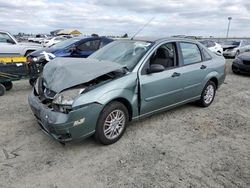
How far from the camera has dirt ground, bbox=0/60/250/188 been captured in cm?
312

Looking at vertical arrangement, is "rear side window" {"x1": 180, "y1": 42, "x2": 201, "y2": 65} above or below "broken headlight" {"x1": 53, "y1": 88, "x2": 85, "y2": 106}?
above

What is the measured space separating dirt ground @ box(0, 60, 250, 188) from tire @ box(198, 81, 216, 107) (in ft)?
1.82

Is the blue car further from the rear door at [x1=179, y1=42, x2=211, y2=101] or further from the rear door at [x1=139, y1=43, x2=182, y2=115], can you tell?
the rear door at [x1=179, y1=42, x2=211, y2=101]

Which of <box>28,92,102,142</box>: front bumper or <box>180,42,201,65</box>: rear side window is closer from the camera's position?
<box>28,92,102,142</box>: front bumper

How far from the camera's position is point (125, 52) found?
15.5 ft

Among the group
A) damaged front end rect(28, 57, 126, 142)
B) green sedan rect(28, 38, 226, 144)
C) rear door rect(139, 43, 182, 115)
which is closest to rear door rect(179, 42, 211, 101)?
green sedan rect(28, 38, 226, 144)

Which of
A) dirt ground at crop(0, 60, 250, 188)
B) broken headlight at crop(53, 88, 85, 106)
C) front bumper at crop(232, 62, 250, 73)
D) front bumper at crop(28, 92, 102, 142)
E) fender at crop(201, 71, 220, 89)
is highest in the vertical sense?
broken headlight at crop(53, 88, 85, 106)

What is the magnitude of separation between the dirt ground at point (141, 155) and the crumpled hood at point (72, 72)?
3.12 feet

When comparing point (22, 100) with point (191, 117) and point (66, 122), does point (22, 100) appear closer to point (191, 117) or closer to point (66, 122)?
point (66, 122)

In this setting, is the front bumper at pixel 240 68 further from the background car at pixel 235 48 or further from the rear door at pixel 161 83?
the background car at pixel 235 48

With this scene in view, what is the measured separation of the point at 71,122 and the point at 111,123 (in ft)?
2.33

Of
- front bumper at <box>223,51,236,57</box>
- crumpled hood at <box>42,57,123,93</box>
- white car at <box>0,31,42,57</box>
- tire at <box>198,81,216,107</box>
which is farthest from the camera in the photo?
front bumper at <box>223,51,236,57</box>

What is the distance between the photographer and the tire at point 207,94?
227 inches

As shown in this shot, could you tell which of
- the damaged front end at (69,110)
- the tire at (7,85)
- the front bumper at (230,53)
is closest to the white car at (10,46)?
the tire at (7,85)
